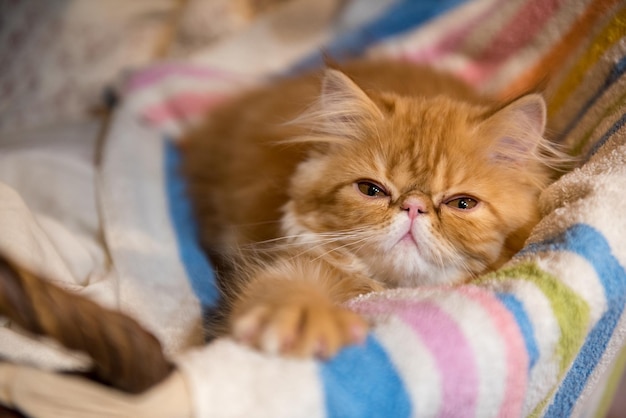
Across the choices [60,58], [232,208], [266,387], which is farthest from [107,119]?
[266,387]

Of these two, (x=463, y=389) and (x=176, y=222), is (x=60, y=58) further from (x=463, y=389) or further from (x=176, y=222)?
(x=463, y=389)

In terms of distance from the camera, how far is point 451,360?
0.80 meters

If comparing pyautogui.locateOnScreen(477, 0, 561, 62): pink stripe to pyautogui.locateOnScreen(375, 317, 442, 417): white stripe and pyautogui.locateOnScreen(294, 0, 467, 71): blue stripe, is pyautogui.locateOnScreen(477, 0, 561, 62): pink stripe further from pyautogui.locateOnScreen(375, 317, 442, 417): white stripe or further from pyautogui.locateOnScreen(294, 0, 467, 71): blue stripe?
pyautogui.locateOnScreen(375, 317, 442, 417): white stripe

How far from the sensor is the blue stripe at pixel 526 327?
0.85 meters

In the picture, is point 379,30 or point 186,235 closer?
point 186,235

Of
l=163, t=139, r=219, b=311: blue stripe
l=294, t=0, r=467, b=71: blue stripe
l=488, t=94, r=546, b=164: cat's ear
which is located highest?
l=488, t=94, r=546, b=164: cat's ear

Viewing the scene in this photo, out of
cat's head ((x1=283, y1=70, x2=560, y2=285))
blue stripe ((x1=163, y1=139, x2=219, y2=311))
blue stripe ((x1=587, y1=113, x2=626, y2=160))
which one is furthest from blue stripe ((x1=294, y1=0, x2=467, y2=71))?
blue stripe ((x1=587, y1=113, x2=626, y2=160))

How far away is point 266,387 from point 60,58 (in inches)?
73.1

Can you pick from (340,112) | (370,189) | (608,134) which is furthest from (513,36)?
(370,189)

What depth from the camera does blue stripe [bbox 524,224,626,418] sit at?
3.04 ft

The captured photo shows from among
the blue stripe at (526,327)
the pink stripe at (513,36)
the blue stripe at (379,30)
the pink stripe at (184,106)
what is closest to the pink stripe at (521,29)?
the pink stripe at (513,36)

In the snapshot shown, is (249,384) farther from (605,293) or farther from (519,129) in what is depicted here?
(519,129)

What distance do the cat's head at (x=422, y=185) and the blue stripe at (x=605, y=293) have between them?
15 centimetres

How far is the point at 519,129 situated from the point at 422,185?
23 cm
